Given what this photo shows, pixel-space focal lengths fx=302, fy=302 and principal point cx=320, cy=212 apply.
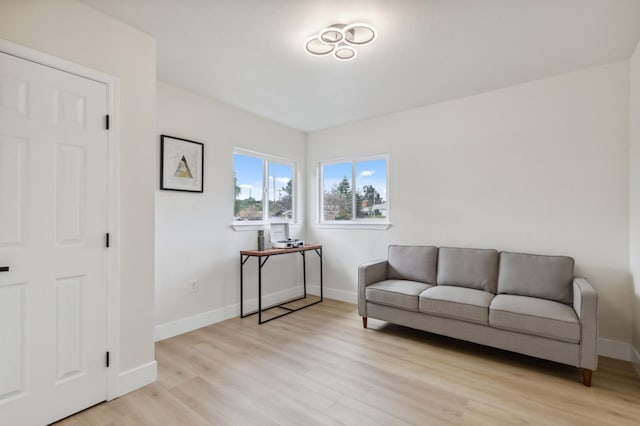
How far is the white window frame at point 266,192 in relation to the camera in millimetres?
3844

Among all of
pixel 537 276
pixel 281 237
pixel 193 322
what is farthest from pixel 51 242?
pixel 537 276

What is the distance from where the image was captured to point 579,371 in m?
2.38

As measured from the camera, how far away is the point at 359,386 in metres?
2.17

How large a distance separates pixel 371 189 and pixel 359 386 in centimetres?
262

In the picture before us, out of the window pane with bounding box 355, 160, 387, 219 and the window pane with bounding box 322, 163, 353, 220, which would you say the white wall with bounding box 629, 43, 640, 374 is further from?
the window pane with bounding box 322, 163, 353, 220

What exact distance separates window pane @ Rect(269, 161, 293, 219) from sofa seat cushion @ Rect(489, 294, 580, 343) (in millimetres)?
2873

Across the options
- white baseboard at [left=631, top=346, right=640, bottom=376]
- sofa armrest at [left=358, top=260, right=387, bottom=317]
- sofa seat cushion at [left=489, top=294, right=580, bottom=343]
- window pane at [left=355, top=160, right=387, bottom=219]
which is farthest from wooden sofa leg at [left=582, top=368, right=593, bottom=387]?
window pane at [left=355, top=160, right=387, bottom=219]

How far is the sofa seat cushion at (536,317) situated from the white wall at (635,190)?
1.78ft

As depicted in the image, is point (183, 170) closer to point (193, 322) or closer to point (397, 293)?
point (193, 322)

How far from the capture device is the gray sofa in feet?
7.30

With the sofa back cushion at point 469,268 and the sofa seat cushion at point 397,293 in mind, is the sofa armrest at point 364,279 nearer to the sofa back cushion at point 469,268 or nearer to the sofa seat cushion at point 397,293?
the sofa seat cushion at point 397,293

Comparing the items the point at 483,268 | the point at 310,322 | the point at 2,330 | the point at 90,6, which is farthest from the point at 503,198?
the point at 2,330

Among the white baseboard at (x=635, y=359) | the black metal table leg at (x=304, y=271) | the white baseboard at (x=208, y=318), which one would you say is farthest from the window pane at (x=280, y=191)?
the white baseboard at (x=635, y=359)

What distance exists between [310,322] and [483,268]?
194 cm
